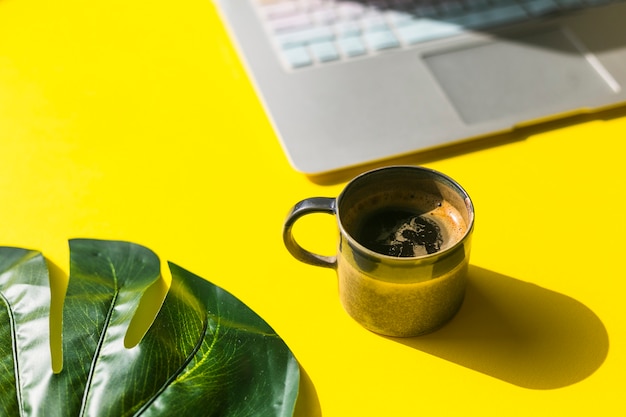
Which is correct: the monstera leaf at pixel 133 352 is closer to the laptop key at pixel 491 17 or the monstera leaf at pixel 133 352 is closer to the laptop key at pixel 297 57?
the laptop key at pixel 297 57

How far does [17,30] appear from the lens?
35.5 inches

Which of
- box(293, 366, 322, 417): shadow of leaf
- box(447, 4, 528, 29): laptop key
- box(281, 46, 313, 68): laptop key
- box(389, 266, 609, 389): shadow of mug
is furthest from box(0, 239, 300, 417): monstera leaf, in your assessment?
box(447, 4, 528, 29): laptop key

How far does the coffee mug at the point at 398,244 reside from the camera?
1.80 ft

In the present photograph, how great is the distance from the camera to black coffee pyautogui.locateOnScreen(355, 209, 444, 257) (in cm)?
58

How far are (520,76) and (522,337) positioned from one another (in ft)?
1.05

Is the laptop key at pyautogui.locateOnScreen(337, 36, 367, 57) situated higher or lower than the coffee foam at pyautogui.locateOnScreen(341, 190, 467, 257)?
higher

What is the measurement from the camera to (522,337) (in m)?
0.61

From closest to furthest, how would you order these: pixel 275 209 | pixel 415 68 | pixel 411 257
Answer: pixel 411 257
pixel 275 209
pixel 415 68

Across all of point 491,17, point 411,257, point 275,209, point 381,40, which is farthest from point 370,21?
point 411,257

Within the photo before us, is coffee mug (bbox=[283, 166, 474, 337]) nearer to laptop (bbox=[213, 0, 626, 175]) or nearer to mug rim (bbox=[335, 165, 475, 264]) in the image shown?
mug rim (bbox=[335, 165, 475, 264])

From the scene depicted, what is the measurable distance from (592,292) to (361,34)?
0.39 m

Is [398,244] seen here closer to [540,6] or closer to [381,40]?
[381,40]

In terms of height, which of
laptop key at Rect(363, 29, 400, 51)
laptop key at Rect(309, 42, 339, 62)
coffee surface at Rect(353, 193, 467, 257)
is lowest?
coffee surface at Rect(353, 193, 467, 257)

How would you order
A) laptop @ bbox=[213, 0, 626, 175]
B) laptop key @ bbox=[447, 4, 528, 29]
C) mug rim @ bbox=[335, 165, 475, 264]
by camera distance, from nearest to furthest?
mug rim @ bbox=[335, 165, 475, 264]
laptop @ bbox=[213, 0, 626, 175]
laptop key @ bbox=[447, 4, 528, 29]
